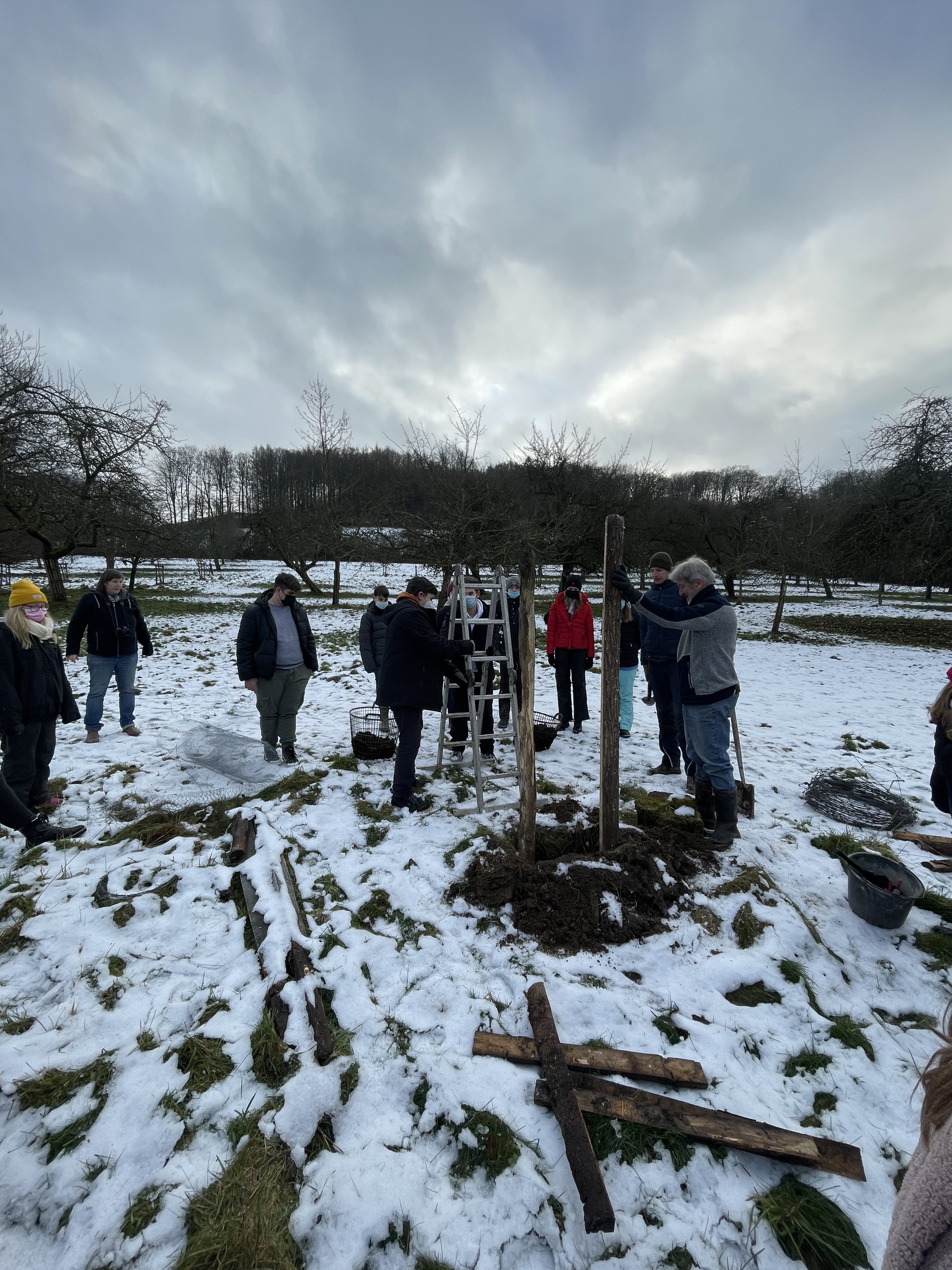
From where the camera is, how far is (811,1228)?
1894 millimetres

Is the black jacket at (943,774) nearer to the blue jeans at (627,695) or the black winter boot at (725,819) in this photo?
the black winter boot at (725,819)

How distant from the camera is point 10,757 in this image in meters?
4.32

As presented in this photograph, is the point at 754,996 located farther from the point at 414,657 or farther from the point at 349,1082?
the point at 414,657

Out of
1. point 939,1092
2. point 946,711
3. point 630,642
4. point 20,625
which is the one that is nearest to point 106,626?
point 20,625

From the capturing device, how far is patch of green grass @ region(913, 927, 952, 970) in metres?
3.12

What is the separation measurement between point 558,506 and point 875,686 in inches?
536

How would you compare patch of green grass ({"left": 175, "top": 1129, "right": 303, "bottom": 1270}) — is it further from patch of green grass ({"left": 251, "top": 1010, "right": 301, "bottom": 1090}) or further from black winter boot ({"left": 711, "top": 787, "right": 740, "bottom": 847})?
black winter boot ({"left": 711, "top": 787, "right": 740, "bottom": 847})

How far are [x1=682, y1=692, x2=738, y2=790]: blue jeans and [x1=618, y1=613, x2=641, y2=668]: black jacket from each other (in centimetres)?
223

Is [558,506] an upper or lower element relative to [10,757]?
upper

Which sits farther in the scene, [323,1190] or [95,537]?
[95,537]

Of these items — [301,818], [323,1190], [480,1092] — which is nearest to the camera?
[323,1190]

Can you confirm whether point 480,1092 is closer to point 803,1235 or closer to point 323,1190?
point 323,1190

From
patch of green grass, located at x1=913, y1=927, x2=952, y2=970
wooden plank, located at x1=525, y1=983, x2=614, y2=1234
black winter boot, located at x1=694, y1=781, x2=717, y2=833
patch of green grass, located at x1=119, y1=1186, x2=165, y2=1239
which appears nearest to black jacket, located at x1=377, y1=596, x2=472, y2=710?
black winter boot, located at x1=694, y1=781, x2=717, y2=833

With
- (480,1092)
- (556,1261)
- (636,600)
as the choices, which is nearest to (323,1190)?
(480,1092)
